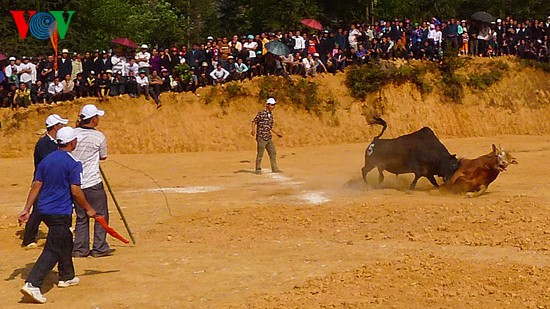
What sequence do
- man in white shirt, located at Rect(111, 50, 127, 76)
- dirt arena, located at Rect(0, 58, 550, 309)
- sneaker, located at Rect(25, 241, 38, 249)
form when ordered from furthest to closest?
man in white shirt, located at Rect(111, 50, 127, 76), sneaker, located at Rect(25, 241, 38, 249), dirt arena, located at Rect(0, 58, 550, 309)

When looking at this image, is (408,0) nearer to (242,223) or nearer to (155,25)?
(155,25)

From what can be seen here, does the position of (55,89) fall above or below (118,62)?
below

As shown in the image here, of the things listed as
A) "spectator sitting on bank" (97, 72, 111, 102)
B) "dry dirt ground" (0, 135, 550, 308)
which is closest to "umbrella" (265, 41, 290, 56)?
"spectator sitting on bank" (97, 72, 111, 102)

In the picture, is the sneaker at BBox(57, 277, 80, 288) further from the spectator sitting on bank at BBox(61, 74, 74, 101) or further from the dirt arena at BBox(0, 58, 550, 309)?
the spectator sitting on bank at BBox(61, 74, 74, 101)

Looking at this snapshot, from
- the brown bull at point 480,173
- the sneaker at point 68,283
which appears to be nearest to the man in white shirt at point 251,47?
the brown bull at point 480,173

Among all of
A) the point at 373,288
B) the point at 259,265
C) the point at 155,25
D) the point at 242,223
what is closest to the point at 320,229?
the point at 242,223

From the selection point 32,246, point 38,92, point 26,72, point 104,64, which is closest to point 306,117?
point 104,64

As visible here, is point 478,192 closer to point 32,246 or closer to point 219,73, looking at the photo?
point 32,246

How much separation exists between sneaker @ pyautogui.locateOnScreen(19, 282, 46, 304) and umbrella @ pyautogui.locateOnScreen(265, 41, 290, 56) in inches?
745

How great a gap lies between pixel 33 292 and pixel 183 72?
19.5m

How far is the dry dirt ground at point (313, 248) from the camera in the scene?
935cm

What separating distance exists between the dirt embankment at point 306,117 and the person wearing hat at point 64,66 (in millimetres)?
1059

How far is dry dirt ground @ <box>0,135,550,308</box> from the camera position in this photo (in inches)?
368

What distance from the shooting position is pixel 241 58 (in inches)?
1143
